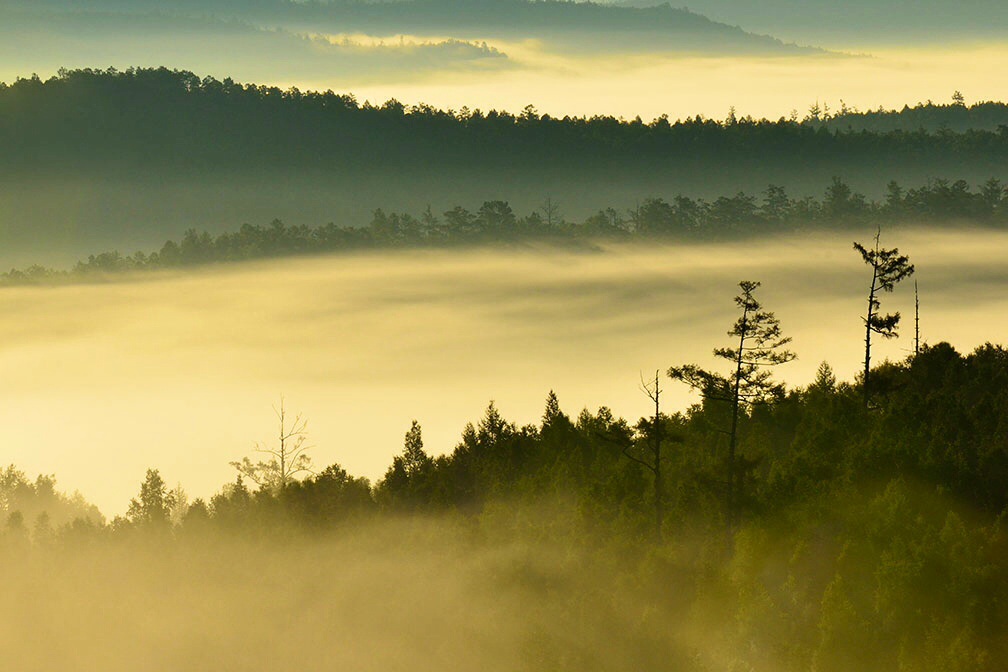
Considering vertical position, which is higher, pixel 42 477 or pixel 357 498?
pixel 357 498

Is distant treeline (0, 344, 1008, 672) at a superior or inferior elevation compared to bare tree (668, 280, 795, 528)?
inferior

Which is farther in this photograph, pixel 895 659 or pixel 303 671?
pixel 303 671

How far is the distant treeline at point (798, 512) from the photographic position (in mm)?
34406

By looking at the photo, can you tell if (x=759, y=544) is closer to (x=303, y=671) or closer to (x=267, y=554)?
(x=303, y=671)

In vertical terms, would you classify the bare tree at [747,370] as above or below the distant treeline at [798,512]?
above

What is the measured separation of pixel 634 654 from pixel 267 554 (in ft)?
123

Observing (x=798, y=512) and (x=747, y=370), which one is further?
(x=747, y=370)

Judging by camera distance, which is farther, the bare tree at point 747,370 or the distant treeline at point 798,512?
the bare tree at point 747,370

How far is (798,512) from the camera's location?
1629 inches

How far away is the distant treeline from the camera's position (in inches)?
1355

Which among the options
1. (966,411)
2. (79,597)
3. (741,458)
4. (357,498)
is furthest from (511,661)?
(79,597)

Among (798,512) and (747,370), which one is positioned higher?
(747,370)

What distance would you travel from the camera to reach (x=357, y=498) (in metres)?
71.2

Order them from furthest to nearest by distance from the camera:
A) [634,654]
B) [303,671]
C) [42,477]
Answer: [42,477]
[303,671]
[634,654]
